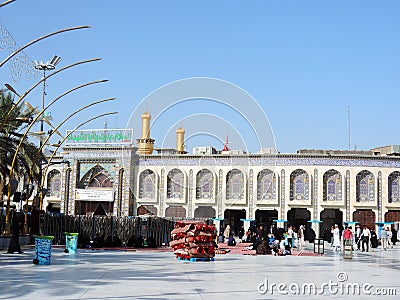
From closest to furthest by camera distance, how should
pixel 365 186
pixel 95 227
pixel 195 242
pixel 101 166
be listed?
pixel 195 242, pixel 95 227, pixel 365 186, pixel 101 166

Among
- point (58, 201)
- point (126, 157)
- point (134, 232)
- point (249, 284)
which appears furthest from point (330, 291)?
point (58, 201)

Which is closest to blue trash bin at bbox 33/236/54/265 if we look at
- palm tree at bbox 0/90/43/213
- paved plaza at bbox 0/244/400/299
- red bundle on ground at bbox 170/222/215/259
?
paved plaza at bbox 0/244/400/299

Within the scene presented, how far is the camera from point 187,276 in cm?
1350

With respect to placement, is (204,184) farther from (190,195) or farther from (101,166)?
(101,166)

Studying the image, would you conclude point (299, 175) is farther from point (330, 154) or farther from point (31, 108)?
point (31, 108)

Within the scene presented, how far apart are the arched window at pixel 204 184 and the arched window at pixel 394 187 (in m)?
13.0

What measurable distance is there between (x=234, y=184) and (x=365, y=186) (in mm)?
9477

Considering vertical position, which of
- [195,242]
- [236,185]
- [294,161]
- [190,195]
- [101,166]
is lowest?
[195,242]

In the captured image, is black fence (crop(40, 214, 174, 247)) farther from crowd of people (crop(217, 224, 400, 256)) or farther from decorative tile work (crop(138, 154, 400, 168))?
decorative tile work (crop(138, 154, 400, 168))

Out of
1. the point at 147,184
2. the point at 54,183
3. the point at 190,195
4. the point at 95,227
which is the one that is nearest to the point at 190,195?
the point at 190,195

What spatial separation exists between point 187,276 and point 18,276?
12.3 feet

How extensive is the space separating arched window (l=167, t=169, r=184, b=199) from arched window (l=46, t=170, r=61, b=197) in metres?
9.21

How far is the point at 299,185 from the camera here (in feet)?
138

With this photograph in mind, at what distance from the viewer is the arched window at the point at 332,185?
137 ft
